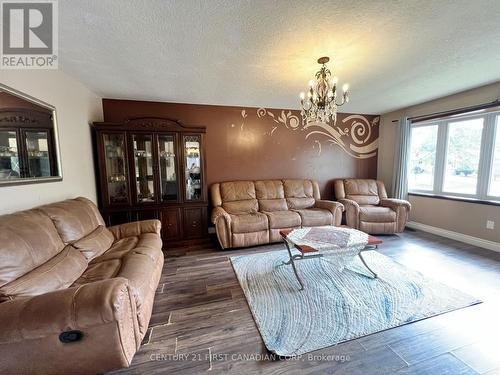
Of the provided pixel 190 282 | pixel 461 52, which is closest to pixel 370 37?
pixel 461 52

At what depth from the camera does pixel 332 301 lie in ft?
6.40

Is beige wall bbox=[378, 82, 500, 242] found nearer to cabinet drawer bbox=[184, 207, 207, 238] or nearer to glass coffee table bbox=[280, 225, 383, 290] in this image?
glass coffee table bbox=[280, 225, 383, 290]

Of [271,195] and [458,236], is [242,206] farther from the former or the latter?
[458,236]

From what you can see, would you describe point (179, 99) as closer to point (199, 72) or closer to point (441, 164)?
point (199, 72)

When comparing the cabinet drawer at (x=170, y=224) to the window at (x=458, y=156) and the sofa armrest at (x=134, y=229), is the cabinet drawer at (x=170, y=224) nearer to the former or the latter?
the sofa armrest at (x=134, y=229)

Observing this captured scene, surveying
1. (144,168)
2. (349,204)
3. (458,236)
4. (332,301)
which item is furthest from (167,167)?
(458,236)

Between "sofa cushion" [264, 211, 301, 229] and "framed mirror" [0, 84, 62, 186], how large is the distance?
107 inches

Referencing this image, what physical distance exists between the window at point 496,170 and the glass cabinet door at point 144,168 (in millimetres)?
5126

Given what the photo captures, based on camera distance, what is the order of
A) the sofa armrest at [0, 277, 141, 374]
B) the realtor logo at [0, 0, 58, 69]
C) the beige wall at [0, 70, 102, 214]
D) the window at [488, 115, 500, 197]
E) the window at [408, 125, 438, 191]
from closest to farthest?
the sofa armrest at [0, 277, 141, 374] < the realtor logo at [0, 0, 58, 69] < the beige wall at [0, 70, 102, 214] < the window at [488, 115, 500, 197] < the window at [408, 125, 438, 191]

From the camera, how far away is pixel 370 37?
5.92 feet

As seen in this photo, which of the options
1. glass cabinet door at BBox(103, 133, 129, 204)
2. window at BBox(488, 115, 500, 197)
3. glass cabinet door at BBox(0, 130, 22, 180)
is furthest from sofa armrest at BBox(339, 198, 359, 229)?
glass cabinet door at BBox(0, 130, 22, 180)

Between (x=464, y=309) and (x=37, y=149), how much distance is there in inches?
161

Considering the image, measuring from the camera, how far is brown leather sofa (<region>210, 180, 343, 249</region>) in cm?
319

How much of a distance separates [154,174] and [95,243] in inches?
58.8
